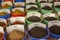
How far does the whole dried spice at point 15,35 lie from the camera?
1067 mm

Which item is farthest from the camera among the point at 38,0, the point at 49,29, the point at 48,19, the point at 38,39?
the point at 38,0

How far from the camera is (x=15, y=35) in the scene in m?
1.09

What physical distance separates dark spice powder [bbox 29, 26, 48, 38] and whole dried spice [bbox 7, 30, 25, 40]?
77mm

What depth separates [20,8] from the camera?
1.50 meters

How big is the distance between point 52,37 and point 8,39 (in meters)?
0.36

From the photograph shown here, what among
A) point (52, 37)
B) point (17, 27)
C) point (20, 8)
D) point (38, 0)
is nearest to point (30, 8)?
point (20, 8)

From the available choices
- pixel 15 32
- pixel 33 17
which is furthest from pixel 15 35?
pixel 33 17

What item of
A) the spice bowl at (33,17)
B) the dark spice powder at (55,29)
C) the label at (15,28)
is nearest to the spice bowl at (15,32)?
the label at (15,28)

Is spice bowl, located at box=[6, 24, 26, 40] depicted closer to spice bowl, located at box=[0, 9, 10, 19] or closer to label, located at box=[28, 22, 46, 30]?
label, located at box=[28, 22, 46, 30]

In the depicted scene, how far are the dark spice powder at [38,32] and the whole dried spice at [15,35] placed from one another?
77 mm

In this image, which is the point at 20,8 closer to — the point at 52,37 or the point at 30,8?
the point at 30,8

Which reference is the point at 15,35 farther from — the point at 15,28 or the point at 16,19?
the point at 16,19

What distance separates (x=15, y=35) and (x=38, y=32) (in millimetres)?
187

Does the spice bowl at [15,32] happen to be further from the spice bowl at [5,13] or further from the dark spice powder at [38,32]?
the spice bowl at [5,13]
